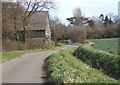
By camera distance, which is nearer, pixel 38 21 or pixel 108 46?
pixel 108 46

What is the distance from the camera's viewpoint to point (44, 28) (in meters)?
51.7

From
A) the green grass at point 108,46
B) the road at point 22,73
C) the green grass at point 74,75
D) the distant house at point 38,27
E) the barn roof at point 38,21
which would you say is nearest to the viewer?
the green grass at point 74,75

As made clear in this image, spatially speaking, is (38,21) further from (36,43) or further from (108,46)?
Result: (108,46)

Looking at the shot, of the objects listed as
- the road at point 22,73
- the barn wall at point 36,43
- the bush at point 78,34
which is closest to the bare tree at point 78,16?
the bush at point 78,34

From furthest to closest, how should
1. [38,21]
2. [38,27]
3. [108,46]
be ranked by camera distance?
[38,27] < [38,21] < [108,46]

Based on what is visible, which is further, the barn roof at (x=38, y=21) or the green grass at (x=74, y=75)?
the barn roof at (x=38, y=21)

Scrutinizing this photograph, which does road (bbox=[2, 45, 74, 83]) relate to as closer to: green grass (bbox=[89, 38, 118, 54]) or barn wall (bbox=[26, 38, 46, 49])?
green grass (bbox=[89, 38, 118, 54])

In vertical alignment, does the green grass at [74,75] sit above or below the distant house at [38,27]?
below

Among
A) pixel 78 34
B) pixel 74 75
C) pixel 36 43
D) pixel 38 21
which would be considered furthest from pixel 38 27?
pixel 74 75

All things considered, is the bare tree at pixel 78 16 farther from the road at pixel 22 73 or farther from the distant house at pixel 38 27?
the road at pixel 22 73

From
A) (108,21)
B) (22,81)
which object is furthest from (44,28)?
(108,21)

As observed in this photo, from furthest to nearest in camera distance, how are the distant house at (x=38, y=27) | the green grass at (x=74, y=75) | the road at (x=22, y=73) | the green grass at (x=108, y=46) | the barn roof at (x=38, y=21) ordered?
the barn roof at (x=38, y=21), the distant house at (x=38, y=27), the green grass at (x=108, y=46), the road at (x=22, y=73), the green grass at (x=74, y=75)

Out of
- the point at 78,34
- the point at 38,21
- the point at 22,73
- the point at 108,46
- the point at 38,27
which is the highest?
the point at 38,21

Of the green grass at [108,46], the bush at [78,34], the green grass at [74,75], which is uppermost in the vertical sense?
the bush at [78,34]
